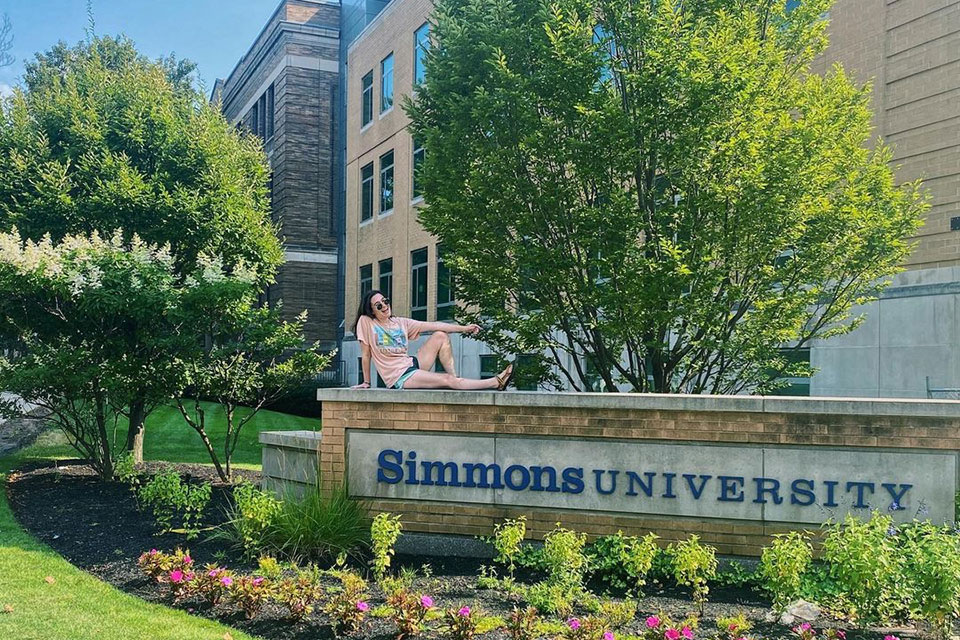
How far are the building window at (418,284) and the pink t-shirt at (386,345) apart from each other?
18.1 meters

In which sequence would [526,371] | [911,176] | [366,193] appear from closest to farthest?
[526,371] < [911,176] < [366,193]

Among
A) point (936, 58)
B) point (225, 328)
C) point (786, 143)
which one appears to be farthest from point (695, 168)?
point (225, 328)

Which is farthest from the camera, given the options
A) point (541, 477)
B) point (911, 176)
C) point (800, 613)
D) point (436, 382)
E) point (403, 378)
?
point (911, 176)

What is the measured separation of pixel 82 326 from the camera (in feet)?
39.4

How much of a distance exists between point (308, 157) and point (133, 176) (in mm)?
23100

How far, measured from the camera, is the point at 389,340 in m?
9.22

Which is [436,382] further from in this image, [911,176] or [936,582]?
[911,176]

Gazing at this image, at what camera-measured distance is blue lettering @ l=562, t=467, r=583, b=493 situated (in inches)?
311

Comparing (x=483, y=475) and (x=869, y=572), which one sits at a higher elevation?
(x=483, y=475)

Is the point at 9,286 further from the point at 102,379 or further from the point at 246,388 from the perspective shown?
the point at 246,388

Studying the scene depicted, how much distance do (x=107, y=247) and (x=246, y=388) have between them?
9.26ft

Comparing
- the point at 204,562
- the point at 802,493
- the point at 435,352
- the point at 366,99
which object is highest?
the point at 366,99

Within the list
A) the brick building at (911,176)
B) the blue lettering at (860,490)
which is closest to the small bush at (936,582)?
the blue lettering at (860,490)

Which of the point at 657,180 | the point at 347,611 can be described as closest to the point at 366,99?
A: the point at 657,180
